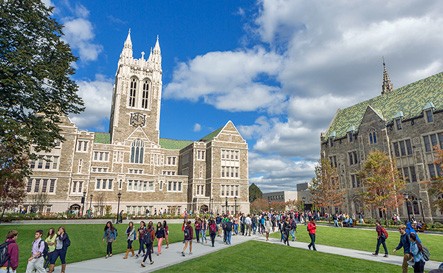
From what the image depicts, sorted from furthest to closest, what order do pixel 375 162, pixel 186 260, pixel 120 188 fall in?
pixel 120 188, pixel 375 162, pixel 186 260

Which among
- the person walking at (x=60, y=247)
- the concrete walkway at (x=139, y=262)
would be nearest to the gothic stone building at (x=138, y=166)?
the concrete walkway at (x=139, y=262)

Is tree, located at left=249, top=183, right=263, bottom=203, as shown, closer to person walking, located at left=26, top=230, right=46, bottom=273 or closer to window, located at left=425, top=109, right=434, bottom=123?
window, located at left=425, top=109, right=434, bottom=123

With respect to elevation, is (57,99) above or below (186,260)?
above

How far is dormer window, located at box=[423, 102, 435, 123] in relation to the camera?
37706mm

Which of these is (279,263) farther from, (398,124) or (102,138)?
(102,138)

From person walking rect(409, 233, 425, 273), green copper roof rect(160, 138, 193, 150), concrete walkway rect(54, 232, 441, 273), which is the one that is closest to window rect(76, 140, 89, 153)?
green copper roof rect(160, 138, 193, 150)

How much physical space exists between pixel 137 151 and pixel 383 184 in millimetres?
A: 44854

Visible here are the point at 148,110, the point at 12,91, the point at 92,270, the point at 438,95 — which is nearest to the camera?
the point at 92,270

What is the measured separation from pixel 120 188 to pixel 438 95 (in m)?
53.1

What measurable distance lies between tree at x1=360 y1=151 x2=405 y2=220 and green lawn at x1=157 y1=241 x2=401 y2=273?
79.6 ft

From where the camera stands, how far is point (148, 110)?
65.2 metres

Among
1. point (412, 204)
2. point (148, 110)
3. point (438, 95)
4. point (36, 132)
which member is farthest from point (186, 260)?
point (148, 110)

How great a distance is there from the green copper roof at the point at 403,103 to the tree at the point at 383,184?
10.2m

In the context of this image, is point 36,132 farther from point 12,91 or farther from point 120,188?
point 120,188
